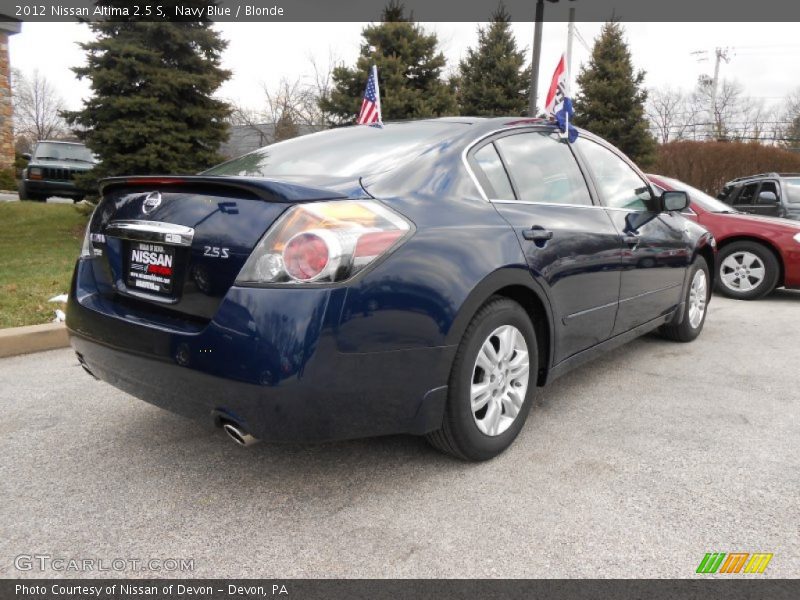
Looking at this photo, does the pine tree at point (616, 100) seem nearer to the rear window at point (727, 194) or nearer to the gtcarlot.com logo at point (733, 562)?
the rear window at point (727, 194)

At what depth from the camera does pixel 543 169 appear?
3332 millimetres

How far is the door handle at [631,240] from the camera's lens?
3.69m

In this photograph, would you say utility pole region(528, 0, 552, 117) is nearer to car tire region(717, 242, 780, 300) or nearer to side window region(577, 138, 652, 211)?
car tire region(717, 242, 780, 300)

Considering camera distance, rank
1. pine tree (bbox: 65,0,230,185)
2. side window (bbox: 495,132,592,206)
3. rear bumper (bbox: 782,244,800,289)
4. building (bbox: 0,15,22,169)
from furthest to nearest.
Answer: building (bbox: 0,15,22,169), pine tree (bbox: 65,0,230,185), rear bumper (bbox: 782,244,800,289), side window (bbox: 495,132,592,206)

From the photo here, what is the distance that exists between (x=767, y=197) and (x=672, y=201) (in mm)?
6194

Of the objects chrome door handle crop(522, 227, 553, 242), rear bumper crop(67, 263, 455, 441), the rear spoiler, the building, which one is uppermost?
the building

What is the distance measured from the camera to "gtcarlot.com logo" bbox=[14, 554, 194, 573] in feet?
6.59

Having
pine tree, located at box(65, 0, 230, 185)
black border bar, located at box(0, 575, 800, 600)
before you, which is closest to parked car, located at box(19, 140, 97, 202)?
pine tree, located at box(65, 0, 230, 185)

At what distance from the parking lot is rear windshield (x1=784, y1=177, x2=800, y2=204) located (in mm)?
6597

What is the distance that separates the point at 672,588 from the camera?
76.0 inches

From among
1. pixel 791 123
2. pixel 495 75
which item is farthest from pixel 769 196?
pixel 791 123

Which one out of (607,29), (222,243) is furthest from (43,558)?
(607,29)

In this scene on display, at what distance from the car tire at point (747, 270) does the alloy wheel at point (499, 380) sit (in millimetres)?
5629

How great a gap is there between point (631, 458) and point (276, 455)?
5.32 feet
